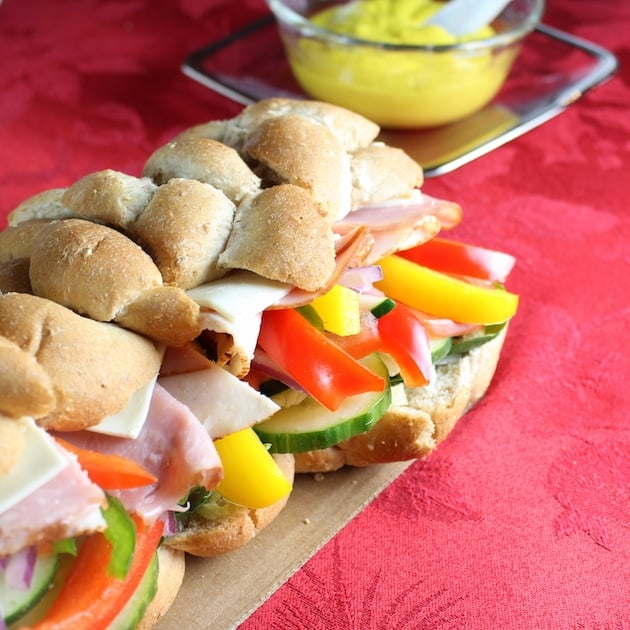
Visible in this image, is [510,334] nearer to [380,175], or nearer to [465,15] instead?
[380,175]

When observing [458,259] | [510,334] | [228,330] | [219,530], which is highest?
[228,330]

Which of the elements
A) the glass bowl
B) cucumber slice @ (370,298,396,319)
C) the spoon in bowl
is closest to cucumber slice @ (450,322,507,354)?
cucumber slice @ (370,298,396,319)

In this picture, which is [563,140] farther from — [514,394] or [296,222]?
[296,222]

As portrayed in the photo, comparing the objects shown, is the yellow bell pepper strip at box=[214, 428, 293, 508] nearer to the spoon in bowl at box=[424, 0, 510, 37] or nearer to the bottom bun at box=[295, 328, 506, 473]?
the bottom bun at box=[295, 328, 506, 473]

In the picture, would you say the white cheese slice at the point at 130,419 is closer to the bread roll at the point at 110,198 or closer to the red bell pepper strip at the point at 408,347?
the bread roll at the point at 110,198

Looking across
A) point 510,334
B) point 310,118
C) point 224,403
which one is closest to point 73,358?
point 224,403
